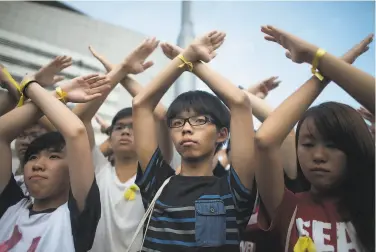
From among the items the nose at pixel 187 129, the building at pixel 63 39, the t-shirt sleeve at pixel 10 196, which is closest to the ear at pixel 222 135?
the nose at pixel 187 129

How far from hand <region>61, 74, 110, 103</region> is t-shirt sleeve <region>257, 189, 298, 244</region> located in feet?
2.72

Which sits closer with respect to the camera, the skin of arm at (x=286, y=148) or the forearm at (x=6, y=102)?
the skin of arm at (x=286, y=148)

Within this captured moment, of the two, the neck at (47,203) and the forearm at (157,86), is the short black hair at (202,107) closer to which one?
the forearm at (157,86)

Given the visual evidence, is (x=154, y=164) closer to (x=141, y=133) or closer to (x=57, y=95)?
(x=141, y=133)

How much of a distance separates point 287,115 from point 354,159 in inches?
10.2

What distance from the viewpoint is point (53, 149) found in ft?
4.40

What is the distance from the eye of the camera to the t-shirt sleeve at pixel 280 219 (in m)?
1.04

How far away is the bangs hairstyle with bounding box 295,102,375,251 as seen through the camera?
3.34 ft

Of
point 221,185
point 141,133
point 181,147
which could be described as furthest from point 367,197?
point 141,133

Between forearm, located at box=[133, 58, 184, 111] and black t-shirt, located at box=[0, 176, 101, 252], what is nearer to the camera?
black t-shirt, located at box=[0, 176, 101, 252]

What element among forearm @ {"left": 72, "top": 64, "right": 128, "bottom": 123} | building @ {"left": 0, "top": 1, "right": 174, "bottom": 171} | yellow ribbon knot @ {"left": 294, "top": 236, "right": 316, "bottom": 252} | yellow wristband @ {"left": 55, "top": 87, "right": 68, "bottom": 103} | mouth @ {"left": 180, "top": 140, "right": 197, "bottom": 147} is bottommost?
yellow ribbon knot @ {"left": 294, "top": 236, "right": 316, "bottom": 252}

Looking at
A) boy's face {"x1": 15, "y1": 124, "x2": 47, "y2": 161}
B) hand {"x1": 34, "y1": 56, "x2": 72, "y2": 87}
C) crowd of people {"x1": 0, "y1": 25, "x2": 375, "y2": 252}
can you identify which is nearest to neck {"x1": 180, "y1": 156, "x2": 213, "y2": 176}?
crowd of people {"x1": 0, "y1": 25, "x2": 375, "y2": 252}

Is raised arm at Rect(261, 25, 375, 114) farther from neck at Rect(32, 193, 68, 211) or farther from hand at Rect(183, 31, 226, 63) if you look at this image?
neck at Rect(32, 193, 68, 211)

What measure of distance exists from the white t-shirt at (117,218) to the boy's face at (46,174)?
0.26m
